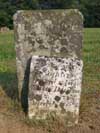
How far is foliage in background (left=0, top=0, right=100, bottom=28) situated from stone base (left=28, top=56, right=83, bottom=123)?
1672 inches

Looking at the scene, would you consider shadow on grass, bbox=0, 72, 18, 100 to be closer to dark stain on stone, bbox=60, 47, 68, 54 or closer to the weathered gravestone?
the weathered gravestone

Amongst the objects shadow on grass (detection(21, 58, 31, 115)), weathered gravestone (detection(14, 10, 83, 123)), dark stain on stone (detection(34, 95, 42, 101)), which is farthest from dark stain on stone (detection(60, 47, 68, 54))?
dark stain on stone (detection(34, 95, 42, 101))

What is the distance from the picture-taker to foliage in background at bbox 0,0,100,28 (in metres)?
51.0

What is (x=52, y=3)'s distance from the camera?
60188 millimetres

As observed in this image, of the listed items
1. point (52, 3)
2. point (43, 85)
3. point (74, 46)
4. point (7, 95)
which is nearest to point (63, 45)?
point (74, 46)

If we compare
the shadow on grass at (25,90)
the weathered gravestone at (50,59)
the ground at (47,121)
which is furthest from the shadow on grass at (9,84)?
the weathered gravestone at (50,59)

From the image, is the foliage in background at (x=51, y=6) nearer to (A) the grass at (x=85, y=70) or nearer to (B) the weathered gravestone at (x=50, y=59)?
(A) the grass at (x=85, y=70)

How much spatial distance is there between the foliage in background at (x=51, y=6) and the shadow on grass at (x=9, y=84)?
3977 centimetres

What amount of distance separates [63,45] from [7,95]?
4.34ft

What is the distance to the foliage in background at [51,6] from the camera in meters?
51.0

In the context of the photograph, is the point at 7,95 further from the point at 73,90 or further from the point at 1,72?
the point at 1,72

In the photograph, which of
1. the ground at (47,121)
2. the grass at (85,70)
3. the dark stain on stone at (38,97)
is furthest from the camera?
the grass at (85,70)

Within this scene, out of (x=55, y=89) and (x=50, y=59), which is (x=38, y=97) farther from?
(x=50, y=59)

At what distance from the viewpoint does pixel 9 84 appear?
8891 mm
